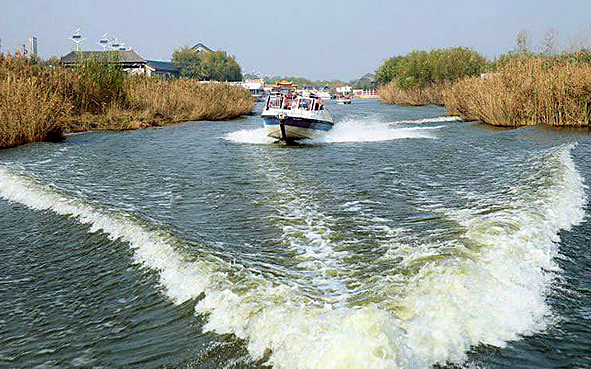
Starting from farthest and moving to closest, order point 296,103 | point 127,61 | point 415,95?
point 127,61, point 415,95, point 296,103

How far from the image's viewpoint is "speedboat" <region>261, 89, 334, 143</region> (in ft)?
82.7

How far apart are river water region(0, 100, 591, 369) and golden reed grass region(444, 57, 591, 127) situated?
42.9ft

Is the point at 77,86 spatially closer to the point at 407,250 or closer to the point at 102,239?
the point at 102,239

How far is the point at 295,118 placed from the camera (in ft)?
82.8


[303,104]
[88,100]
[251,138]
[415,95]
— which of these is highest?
[415,95]

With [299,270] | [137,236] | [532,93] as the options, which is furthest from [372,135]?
[299,270]

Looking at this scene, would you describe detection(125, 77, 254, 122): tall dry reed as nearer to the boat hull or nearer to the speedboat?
the speedboat

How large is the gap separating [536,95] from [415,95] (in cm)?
4533

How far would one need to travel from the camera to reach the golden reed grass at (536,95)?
25.9m

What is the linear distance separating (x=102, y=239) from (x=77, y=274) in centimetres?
150

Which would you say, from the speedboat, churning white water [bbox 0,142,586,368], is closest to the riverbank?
the speedboat

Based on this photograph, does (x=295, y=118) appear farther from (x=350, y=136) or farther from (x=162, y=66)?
(x=162, y=66)

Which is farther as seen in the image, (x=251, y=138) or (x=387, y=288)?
(x=251, y=138)

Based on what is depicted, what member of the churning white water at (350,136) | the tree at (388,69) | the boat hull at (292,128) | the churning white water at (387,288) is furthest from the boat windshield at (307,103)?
the tree at (388,69)
